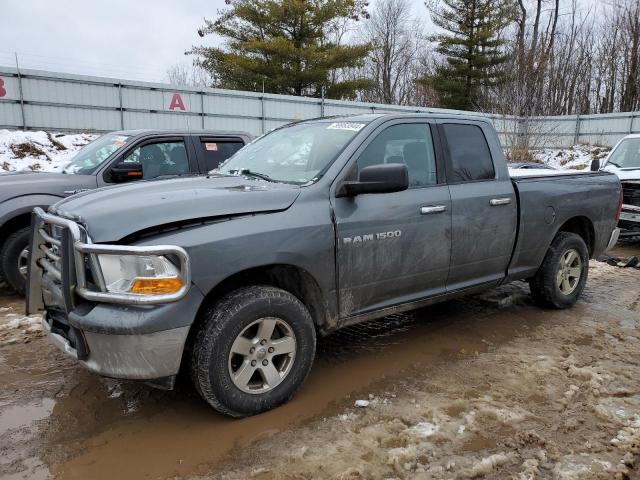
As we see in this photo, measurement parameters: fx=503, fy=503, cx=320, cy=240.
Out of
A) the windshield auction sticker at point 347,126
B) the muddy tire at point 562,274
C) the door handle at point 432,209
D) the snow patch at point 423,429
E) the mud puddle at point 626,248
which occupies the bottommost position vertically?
the mud puddle at point 626,248

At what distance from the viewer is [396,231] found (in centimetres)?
357

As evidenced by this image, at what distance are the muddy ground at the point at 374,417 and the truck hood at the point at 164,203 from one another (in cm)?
119

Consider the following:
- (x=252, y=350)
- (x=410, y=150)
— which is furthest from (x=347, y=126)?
(x=252, y=350)

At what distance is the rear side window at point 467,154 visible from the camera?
13.6 ft

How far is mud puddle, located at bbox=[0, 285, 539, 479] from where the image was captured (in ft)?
8.77

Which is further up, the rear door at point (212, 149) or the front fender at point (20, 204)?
the rear door at point (212, 149)

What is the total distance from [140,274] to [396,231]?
1774mm

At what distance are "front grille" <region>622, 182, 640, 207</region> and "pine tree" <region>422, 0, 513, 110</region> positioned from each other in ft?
81.5

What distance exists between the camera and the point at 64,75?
1681 cm

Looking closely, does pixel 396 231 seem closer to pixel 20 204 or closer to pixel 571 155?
pixel 20 204

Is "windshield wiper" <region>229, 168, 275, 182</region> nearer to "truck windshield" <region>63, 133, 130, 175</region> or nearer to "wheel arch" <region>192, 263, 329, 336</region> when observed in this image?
"wheel arch" <region>192, 263, 329, 336</region>

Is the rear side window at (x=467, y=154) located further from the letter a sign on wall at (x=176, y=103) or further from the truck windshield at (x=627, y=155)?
the letter a sign on wall at (x=176, y=103)

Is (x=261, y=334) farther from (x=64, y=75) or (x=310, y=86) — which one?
(x=310, y=86)

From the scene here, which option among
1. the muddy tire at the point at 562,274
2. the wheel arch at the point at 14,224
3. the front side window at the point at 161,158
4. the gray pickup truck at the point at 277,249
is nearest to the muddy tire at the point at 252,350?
the gray pickup truck at the point at 277,249
